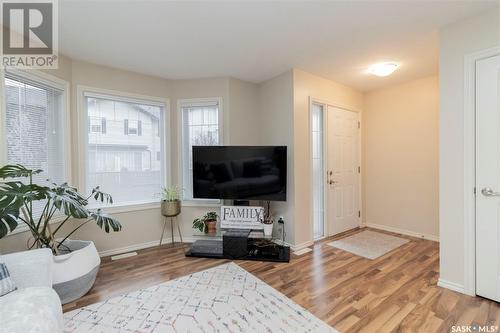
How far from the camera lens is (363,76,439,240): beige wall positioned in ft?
11.3

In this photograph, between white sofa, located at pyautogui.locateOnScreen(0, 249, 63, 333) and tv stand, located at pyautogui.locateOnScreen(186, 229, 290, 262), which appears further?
tv stand, located at pyautogui.locateOnScreen(186, 229, 290, 262)

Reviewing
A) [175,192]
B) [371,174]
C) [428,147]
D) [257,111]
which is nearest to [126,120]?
[175,192]

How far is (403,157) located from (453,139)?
5.80ft

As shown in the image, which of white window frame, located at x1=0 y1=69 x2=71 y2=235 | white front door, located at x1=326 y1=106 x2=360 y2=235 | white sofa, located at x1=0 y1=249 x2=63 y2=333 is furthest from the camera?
white front door, located at x1=326 y1=106 x2=360 y2=235

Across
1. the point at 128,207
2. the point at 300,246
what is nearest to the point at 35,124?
the point at 128,207

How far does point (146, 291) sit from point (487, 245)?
3011mm

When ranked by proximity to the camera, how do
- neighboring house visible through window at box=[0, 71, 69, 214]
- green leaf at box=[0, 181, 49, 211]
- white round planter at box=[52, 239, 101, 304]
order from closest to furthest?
1. green leaf at box=[0, 181, 49, 211]
2. white round planter at box=[52, 239, 101, 304]
3. neighboring house visible through window at box=[0, 71, 69, 214]

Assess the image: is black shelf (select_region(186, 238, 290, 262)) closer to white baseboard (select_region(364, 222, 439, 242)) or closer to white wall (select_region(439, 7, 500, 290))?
white wall (select_region(439, 7, 500, 290))

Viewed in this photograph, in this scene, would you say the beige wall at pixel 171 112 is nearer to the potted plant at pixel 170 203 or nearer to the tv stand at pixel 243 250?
the potted plant at pixel 170 203

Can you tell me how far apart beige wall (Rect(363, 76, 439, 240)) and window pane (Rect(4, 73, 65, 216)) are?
4579 mm

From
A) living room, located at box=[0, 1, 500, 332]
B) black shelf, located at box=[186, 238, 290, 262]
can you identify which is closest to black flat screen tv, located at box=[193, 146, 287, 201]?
living room, located at box=[0, 1, 500, 332]

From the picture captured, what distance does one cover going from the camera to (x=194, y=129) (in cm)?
358

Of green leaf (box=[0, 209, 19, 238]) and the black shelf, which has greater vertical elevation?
green leaf (box=[0, 209, 19, 238])

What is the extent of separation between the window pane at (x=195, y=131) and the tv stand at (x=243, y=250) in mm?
897
